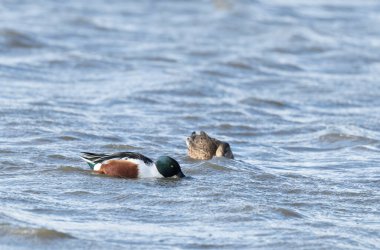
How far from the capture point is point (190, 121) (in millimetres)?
14625

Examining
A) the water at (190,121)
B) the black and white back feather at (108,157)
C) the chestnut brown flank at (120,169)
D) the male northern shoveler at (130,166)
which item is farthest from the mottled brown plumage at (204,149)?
the chestnut brown flank at (120,169)

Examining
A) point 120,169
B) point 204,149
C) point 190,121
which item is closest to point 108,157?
point 120,169

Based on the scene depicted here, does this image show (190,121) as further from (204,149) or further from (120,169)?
(120,169)

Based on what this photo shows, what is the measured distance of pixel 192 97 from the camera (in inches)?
643

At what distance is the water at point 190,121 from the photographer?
8.86 m

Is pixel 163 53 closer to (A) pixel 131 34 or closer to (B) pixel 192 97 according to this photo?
(A) pixel 131 34

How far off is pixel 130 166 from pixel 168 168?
37cm

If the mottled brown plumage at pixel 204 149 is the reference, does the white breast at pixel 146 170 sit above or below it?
below

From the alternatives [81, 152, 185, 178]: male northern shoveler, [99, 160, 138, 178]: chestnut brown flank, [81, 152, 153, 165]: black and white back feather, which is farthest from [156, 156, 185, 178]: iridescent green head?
[99, 160, 138, 178]: chestnut brown flank

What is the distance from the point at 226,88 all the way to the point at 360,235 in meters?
8.82

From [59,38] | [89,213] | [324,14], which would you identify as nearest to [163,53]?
[59,38]

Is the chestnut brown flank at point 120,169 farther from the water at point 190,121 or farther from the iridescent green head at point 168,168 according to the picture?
the iridescent green head at point 168,168

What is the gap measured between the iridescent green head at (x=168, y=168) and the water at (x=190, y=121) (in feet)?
0.62

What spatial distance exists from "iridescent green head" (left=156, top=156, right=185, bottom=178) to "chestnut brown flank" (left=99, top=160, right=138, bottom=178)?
281 millimetres
